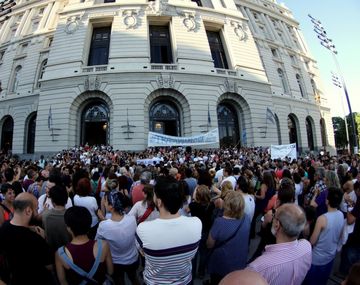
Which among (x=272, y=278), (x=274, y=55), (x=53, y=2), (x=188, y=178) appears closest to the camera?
(x=272, y=278)

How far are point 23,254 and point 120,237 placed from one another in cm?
122

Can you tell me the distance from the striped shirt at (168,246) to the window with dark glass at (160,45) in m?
27.8

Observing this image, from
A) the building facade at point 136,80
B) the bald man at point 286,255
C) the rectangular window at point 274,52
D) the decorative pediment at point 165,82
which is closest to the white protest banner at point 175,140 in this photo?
the building facade at point 136,80

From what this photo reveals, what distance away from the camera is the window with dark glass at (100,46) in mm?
29000

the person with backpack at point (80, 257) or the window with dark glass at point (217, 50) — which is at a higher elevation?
the window with dark glass at point (217, 50)

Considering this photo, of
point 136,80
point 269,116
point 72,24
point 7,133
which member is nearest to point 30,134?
point 7,133

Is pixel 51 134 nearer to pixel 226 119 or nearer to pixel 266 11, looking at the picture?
pixel 226 119

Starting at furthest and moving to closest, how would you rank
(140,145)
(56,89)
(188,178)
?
(56,89)
(140,145)
(188,178)

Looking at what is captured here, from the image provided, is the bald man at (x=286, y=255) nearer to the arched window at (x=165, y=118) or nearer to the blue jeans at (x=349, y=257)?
the blue jeans at (x=349, y=257)

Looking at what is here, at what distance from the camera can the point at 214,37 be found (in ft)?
106

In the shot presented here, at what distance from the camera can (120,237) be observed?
12.4 feet

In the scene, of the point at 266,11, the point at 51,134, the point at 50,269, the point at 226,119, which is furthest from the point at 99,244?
the point at 266,11

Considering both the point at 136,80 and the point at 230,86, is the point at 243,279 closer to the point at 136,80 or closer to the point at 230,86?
the point at 136,80

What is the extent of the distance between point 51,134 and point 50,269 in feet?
81.5
